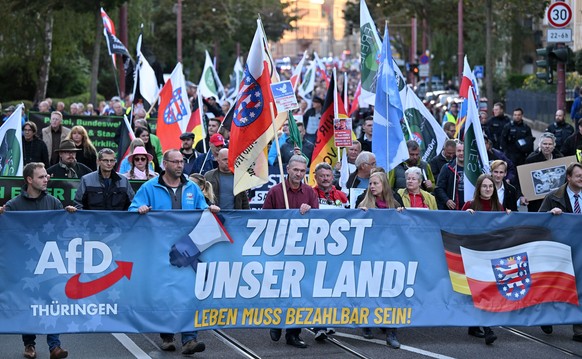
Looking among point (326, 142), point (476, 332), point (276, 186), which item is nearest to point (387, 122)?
point (326, 142)

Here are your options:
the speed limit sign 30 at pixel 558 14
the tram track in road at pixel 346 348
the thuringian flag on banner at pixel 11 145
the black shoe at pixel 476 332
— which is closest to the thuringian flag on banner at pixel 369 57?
the thuringian flag on banner at pixel 11 145

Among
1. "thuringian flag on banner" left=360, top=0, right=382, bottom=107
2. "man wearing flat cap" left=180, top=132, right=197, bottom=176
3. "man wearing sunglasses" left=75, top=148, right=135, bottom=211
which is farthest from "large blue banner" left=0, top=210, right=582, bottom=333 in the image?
"thuringian flag on banner" left=360, top=0, right=382, bottom=107

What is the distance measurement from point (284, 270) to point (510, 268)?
1.98 meters

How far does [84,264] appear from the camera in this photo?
990 cm

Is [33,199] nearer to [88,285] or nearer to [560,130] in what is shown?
[88,285]

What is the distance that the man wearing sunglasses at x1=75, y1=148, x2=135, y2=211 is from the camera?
10859 mm

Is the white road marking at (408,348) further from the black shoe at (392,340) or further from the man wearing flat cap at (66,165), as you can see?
the man wearing flat cap at (66,165)

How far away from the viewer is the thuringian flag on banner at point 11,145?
14695 mm

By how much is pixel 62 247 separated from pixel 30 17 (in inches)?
1243

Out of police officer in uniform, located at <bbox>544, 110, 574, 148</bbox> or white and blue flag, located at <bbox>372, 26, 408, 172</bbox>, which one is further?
police officer in uniform, located at <bbox>544, 110, 574, 148</bbox>

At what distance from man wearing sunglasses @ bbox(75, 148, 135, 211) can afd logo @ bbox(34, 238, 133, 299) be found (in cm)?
93

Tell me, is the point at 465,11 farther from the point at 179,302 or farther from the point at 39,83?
the point at 179,302

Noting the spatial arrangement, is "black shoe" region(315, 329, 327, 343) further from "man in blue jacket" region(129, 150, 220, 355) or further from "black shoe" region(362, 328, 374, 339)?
"man in blue jacket" region(129, 150, 220, 355)

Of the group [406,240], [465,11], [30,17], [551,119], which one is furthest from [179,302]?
[465,11]
